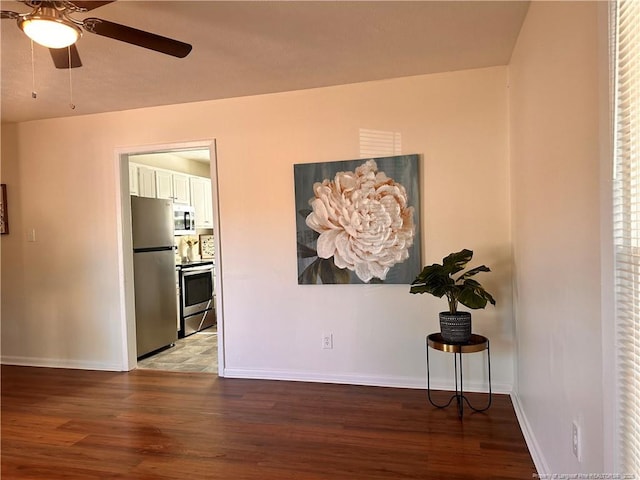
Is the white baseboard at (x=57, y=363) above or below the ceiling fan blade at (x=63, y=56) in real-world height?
below

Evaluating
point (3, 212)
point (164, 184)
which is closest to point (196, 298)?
point (164, 184)

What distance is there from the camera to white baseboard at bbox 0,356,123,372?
3.76 m

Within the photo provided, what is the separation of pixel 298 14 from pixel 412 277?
75.4 inches

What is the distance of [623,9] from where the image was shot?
3.34 feet

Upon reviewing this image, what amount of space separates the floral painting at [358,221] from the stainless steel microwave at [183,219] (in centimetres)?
227

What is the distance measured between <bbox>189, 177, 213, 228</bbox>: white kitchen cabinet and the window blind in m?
5.21

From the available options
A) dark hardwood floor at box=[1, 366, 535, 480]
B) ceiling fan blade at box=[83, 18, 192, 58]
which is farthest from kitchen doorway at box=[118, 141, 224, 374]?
ceiling fan blade at box=[83, 18, 192, 58]

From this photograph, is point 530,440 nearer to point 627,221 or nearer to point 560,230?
point 560,230

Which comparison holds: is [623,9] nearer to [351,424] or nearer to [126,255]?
[351,424]

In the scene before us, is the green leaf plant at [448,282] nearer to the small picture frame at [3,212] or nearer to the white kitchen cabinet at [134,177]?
the white kitchen cabinet at [134,177]

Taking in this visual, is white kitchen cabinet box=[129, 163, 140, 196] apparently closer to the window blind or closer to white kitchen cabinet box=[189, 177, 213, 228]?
white kitchen cabinet box=[189, 177, 213, 228]

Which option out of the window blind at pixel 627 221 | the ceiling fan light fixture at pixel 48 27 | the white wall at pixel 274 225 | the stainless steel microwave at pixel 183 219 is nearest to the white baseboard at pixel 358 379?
the white wall at pixel 274 225

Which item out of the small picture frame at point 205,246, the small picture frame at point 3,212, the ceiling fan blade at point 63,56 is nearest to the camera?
the ceiling fan blade at point 63,56

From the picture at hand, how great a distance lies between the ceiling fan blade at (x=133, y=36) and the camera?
65.5 inches
